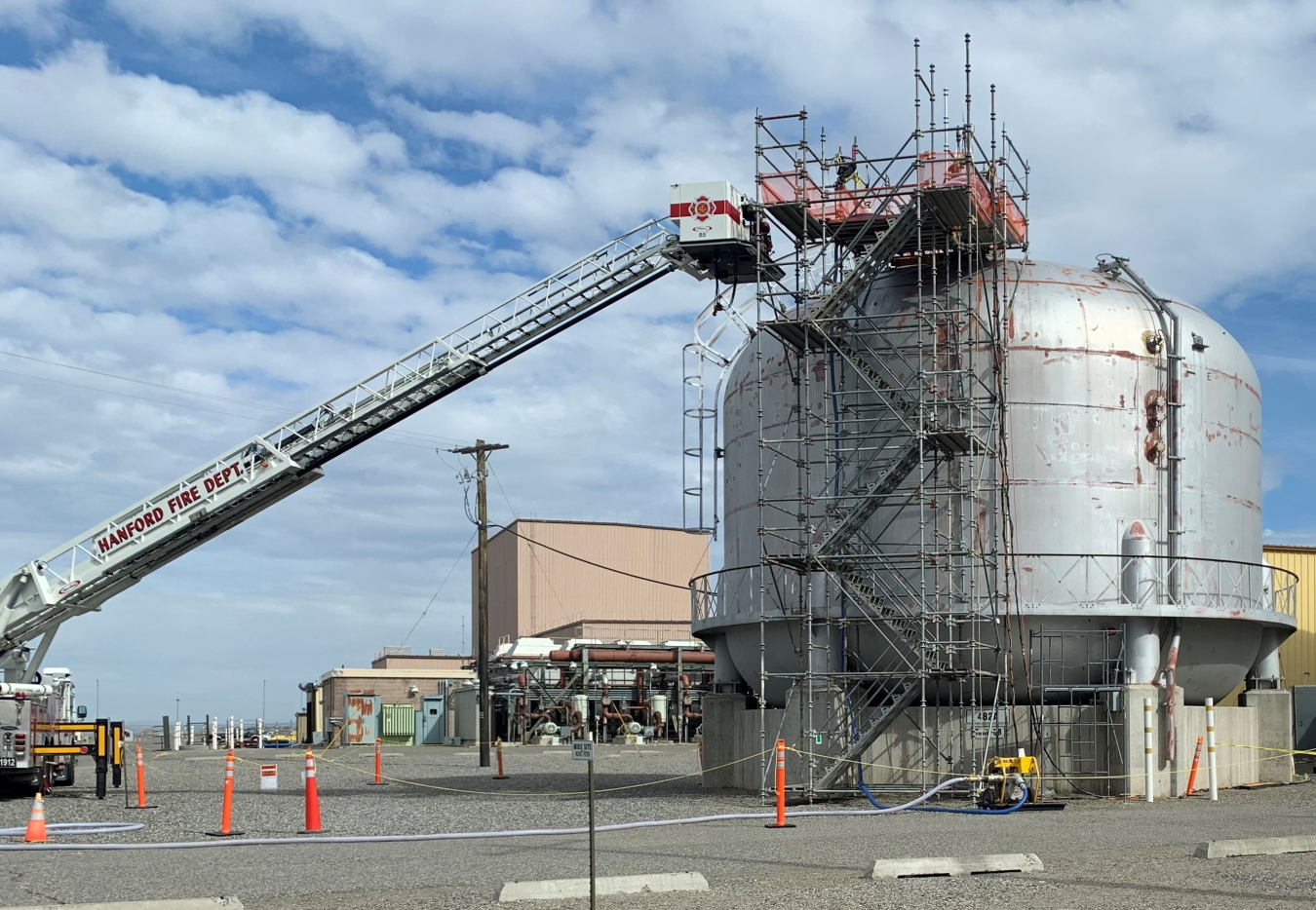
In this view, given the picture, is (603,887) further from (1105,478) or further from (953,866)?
(1105,478)

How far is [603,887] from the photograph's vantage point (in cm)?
1376

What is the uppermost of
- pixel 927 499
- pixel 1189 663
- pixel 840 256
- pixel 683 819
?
pixel 840 256

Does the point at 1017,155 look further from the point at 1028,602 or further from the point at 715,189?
the point at 1028,602

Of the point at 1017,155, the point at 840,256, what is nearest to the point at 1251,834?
the point at 840,256

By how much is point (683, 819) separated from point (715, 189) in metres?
11.7

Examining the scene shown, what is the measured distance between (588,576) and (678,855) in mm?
71504

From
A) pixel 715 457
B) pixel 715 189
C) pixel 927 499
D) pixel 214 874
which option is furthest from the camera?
pixel 715 457

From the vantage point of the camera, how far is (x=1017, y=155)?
91.6 feet

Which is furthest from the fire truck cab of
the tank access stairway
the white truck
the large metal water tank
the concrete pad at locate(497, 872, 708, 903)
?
the concrete pad at locate(497, 872, 708, 903)

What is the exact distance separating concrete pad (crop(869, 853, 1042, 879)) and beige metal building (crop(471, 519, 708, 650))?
68.0 metres

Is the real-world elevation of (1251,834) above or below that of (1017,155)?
below

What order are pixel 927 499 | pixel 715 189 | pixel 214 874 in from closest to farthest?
pixel 214 874 < pixel 927 499 < pixel 715 189

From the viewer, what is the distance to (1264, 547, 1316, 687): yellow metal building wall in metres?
46.0

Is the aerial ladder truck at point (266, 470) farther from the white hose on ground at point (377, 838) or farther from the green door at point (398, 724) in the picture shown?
the green door at point (398, 724)
